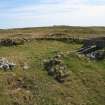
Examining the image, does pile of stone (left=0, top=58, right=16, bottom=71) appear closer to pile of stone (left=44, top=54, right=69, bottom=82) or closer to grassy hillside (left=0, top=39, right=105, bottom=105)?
grassy hillside (left=0, top=39, right=105, bottom=105)

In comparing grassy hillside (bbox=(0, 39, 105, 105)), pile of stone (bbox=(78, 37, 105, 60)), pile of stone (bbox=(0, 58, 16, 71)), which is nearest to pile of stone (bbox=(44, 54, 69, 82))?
grassy hillside (bbox=(0, 39, 105, 105))

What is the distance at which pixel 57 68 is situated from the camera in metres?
24.0

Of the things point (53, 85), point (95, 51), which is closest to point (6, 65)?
point (53, 85)

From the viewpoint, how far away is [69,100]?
68.8ft

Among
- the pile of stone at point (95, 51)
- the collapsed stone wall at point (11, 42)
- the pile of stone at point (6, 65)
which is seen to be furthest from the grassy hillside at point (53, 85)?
the collapsed stone wall at point (11, 42)

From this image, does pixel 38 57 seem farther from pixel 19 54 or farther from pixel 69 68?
pixel 69 68

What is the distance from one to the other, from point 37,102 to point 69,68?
204 inches

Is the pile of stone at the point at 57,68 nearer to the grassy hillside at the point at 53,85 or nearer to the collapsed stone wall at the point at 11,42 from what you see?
the grassy hillside at the point at 53,85

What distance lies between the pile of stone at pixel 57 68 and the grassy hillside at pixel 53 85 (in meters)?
0.37

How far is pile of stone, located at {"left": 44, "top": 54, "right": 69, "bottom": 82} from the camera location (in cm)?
2330

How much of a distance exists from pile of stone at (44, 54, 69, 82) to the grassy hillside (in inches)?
14.7

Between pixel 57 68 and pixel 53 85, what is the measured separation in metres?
2.01

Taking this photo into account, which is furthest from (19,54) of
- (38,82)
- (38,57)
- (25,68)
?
(38,82)

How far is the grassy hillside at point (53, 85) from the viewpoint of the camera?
2070 cm
